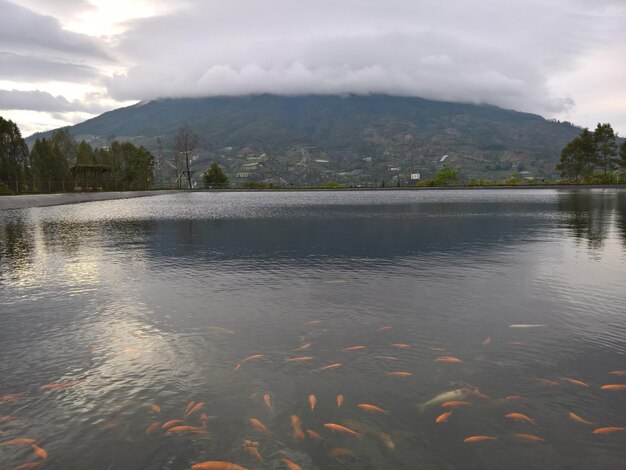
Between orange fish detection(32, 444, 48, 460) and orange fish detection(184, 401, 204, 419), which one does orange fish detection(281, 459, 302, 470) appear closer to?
orange fish detection(184, 401, 204, 419)

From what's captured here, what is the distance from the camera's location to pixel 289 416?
6551 mm

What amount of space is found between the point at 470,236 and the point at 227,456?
875 inches

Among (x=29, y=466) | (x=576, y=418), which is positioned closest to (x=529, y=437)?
(x=576, y=418)

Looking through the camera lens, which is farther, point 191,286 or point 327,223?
point 327,223

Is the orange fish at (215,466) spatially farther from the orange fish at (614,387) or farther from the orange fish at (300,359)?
the orange fish at (614,387)

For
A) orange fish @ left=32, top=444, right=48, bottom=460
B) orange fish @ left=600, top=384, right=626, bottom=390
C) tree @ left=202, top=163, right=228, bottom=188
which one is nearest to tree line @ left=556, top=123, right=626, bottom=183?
tree @ left=202, top=163, right=228, bottom=188

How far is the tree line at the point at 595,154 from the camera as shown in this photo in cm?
10138

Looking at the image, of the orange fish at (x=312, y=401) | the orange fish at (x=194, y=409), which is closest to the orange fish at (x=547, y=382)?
the orange fish at (x=312, y=401)

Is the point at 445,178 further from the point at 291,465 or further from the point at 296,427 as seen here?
the point at 291,465

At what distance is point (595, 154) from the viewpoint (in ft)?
343

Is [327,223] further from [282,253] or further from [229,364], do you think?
[229,364]

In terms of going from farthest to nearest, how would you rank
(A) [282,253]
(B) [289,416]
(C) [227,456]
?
(A) [282,253], (B) [289,416], (C) [227,456]

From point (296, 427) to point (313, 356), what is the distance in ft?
7.74

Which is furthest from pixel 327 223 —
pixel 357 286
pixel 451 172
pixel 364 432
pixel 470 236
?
pixel 451 172
